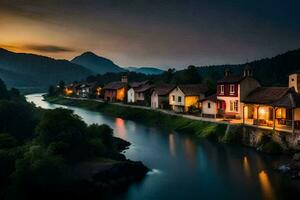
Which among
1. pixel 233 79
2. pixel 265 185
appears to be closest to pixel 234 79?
pixel 233 79

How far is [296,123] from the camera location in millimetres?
41062

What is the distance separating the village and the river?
230 inches

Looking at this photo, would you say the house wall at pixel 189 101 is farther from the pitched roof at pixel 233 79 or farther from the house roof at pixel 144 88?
the house roof at pixel 144 88

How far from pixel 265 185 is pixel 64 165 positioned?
16571 millimetres

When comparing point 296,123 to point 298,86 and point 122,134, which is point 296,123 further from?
point 122,134

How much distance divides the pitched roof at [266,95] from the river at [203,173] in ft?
26.6

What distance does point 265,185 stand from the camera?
2934cm

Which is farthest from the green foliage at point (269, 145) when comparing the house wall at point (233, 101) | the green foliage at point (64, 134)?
the green foliage at point (64, 134)

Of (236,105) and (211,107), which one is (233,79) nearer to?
(236,105)

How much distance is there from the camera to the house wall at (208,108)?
5712 centimetres

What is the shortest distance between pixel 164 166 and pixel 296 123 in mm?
16678

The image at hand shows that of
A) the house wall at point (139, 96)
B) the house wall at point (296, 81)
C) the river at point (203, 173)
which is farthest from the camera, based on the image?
the house wall at point (139, 96)

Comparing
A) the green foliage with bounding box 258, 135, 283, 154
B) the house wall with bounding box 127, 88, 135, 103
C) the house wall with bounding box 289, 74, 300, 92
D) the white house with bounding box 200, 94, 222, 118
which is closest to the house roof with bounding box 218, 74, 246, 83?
the white house with bounding box 200, 94, 222, 118

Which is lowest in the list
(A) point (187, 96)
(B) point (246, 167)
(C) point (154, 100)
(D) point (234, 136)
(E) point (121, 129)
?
(B) point (246, 167)
